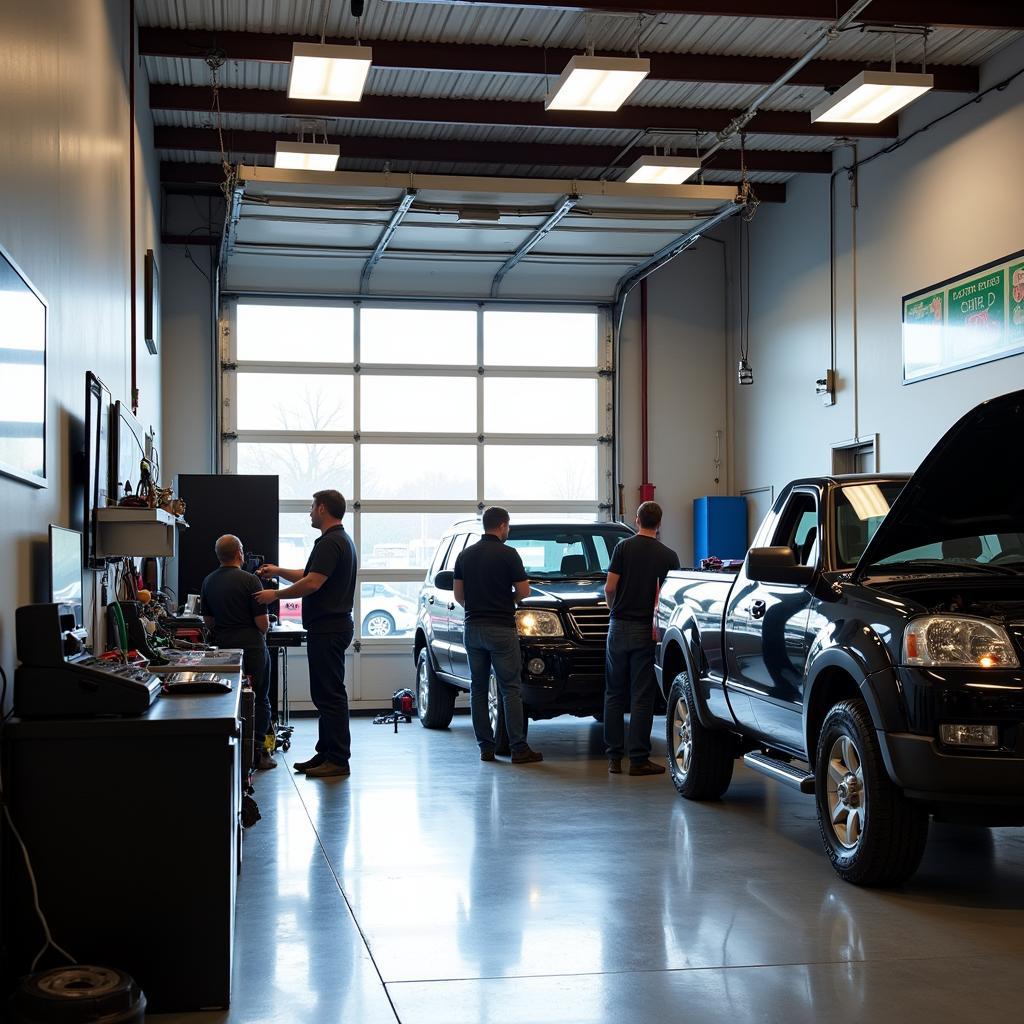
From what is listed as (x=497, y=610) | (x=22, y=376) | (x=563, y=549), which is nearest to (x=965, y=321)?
(x=563, y=549)

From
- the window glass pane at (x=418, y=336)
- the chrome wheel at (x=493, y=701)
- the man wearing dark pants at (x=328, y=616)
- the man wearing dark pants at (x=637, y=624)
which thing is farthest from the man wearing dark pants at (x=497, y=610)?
the window glass pane at (x=418, y=336)

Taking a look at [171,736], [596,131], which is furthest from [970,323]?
[171,736]

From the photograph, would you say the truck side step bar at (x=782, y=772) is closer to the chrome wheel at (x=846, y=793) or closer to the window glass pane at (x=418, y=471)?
the chrome wheel at (x=846, y=793)

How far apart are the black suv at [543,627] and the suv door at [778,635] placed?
2740 millimetres

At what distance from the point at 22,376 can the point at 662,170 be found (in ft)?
26.5

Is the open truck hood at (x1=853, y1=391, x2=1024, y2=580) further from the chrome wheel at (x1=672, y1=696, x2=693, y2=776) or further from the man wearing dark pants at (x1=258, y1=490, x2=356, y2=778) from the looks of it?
the man wearing dark pants at (x1=258, y1=490, x2=356, y2=778)

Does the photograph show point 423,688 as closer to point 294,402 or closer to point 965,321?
point 294,402

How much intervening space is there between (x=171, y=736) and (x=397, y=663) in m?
10.6

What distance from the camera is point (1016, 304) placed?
32.1 feet

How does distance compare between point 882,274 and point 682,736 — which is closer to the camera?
point 682,736

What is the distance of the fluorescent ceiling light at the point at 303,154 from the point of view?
1101 centimetres

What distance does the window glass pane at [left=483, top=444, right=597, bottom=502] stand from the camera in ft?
49.5

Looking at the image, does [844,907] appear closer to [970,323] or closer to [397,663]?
[970,323]

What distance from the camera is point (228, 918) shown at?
4004 mm
